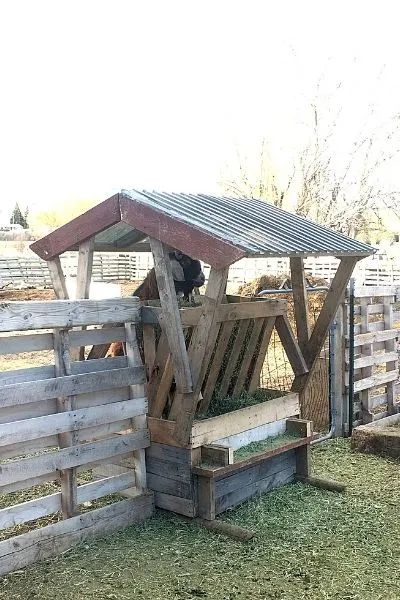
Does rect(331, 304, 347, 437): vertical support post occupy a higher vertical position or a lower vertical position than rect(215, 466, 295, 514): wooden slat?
higher

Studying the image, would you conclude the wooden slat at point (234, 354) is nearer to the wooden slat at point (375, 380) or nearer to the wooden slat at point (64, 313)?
the wooden slat at point (64, 313)

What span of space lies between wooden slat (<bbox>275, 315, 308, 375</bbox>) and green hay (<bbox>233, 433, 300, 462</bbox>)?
0.66 meters

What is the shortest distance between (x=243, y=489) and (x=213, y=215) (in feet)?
7.64

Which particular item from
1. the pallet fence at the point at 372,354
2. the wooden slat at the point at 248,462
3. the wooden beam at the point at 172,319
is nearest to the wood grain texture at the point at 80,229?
the wooden beam at the point at 172,319

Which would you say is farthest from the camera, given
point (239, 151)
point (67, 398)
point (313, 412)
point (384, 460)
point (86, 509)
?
point (239, 151)

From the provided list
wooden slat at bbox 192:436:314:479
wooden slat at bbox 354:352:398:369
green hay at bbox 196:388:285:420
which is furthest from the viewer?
wooden slat at bbox 354:352:398:369

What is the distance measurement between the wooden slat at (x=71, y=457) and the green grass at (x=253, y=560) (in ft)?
1.96

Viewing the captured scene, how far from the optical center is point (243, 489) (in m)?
5.92

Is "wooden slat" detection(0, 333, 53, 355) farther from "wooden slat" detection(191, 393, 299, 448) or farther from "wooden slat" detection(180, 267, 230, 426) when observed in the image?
"wooden slat" detection(191, 393, 299, 448)

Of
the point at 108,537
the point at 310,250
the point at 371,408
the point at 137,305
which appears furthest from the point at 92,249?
the point at 371,408

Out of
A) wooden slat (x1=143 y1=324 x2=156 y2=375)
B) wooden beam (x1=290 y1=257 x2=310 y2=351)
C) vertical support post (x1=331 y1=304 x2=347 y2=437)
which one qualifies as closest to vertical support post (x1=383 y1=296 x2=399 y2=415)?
vertical support post (x1=331 y1=304 x2=347 y2=437)

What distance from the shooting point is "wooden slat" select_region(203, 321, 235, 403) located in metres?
6.08

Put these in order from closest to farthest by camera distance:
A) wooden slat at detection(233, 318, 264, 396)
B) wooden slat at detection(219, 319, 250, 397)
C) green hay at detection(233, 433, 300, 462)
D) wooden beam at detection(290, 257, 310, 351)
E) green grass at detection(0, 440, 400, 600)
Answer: green grass at detection(0, 440, 400, 600)
green hay at detection(233, 433, 300, 462)
wooden slat at detection(219, 319, 250, 397)
wooden slat at detection(233, 318, 264, 396)
wooden beam at detection(290, 257, 310, 351)

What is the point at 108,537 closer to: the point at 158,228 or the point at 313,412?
the point at 158,228
